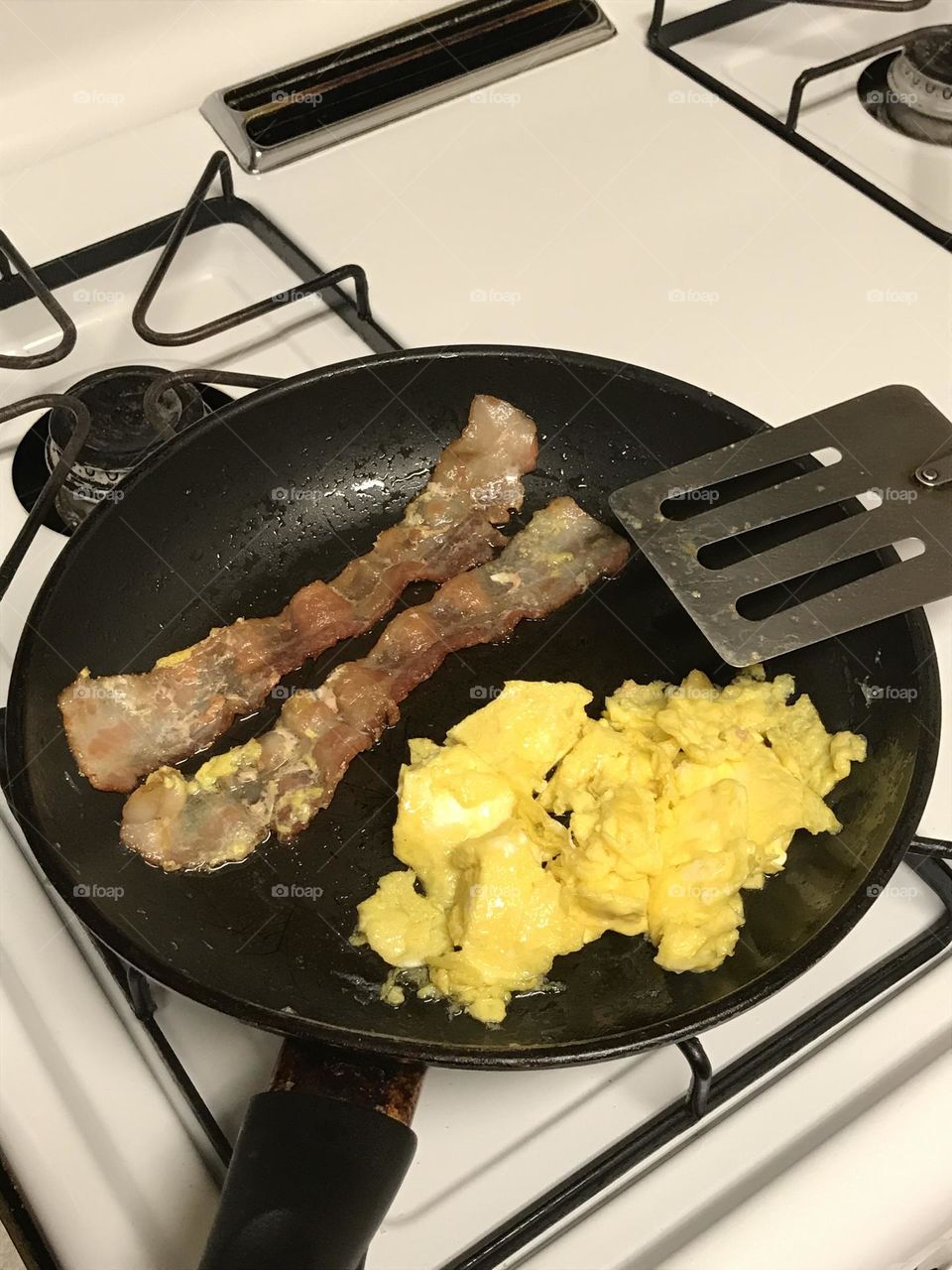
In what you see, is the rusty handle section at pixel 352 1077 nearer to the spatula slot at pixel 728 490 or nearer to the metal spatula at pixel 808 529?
the metal spatula at pixel 808 529

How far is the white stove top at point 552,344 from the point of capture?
2.40ft

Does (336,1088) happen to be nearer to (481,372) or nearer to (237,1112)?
(237,1112)

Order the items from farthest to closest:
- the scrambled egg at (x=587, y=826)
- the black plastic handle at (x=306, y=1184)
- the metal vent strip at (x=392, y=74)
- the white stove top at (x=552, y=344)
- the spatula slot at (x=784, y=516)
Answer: the metal vent strip at (x=392, y=74), the spatula slot at (x=784, y=516), the scrambled egg at (x=587, y=826), the white stove top at (x=552, y=344), the black plastic handle at (x=306, y=1184)

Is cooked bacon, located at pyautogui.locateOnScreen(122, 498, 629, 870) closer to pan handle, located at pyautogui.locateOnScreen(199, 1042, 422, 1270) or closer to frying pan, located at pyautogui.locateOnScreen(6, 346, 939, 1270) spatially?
frying pan, located at pyautogui.locateOnScreen(6, 346, 939, 1270)

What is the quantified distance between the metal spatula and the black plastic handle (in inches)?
17.9

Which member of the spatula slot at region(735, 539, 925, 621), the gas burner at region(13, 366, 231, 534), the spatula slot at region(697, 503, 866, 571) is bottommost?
the spatula slot at region(735, 539, 925, 621)

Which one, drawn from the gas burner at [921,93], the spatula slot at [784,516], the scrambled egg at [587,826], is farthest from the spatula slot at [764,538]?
the gas burner at [921,93]

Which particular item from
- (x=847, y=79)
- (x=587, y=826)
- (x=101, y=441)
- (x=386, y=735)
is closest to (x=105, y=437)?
(x=101, y=441)

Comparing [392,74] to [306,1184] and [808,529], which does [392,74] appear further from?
[306,1184]

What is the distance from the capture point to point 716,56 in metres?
1.50

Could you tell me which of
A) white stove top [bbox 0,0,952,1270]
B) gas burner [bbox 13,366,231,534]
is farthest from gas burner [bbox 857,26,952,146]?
gas burner [bbox 13,366,231,534]

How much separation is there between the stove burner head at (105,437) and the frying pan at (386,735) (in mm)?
44

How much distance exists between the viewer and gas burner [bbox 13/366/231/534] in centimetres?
102

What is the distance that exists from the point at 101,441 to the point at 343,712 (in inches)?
13.0
